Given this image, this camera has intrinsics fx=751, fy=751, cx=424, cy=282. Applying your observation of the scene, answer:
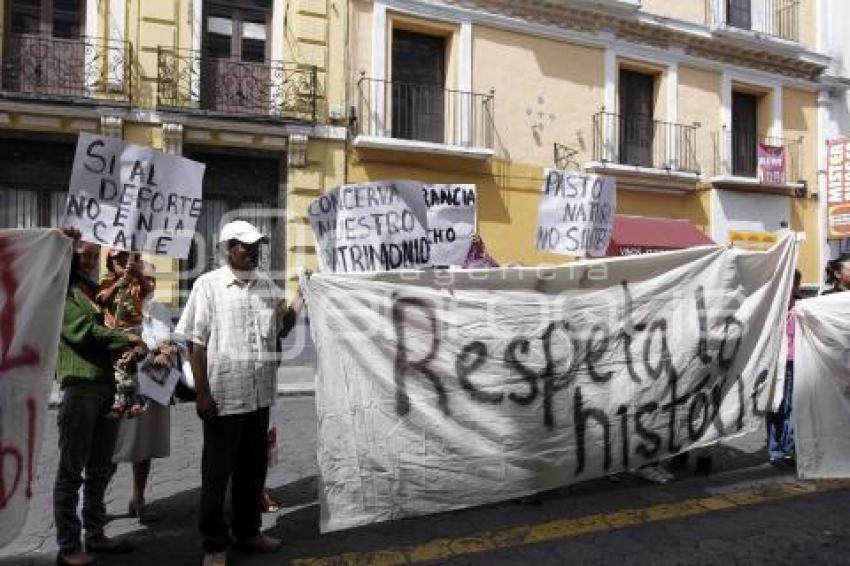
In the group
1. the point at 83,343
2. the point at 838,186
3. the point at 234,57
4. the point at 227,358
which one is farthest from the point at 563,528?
the point at 838,186

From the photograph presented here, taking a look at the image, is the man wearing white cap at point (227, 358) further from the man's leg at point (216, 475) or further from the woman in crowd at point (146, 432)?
the woman in crowd at point (146, 432)

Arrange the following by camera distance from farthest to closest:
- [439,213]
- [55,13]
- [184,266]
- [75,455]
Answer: [184,266] → [55,13] → [439,213] → [75,455]

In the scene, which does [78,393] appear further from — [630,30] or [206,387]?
[630,30]

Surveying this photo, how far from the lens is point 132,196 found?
450 cm

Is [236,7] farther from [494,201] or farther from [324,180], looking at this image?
[494,201]

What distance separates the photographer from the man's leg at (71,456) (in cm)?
382

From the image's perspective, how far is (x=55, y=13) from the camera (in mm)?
11008

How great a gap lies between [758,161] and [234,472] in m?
14.8

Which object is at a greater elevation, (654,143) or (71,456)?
(654,143)

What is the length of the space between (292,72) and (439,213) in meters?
6.93

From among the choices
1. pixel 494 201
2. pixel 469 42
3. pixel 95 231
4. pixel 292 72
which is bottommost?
pixel 95 231

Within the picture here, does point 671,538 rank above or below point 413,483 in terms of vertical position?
below

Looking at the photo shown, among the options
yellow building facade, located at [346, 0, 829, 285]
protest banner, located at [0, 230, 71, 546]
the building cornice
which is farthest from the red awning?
protest banner, located at [0, 230, 71, 546]

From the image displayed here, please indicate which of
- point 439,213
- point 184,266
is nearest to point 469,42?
point 184,266
